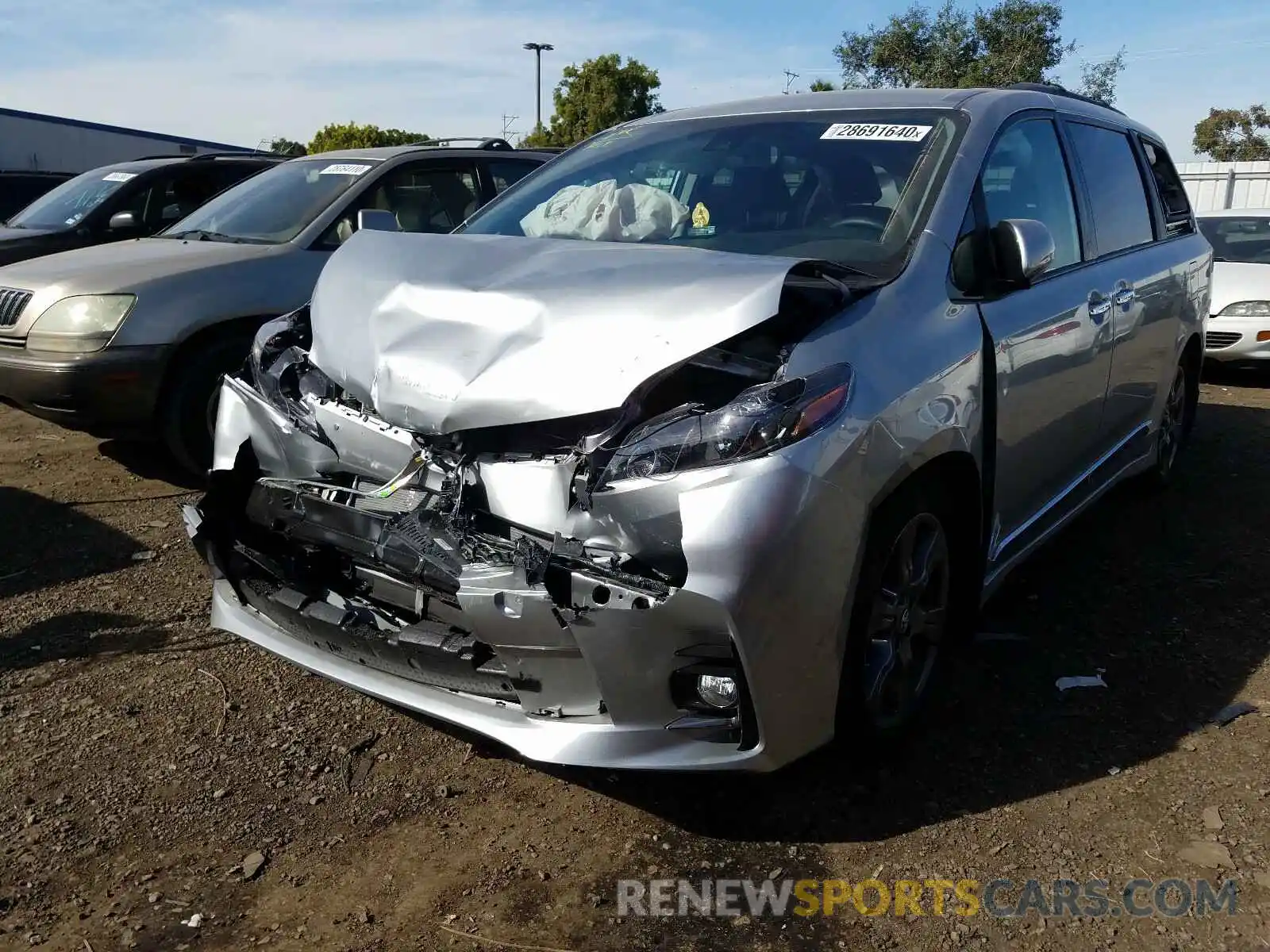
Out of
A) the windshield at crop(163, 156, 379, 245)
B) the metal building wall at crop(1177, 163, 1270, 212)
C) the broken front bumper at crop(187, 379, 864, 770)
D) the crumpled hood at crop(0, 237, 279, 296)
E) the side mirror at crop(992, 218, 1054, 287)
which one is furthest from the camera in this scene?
the metal building wall at crop(1177, 163, 1270, 212)

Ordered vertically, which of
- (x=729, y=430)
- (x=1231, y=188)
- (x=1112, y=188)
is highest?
(x=1231, y=188)

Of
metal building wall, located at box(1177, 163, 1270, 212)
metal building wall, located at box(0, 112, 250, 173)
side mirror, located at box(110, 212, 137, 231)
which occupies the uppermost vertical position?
metal building wall, located at box(0, 112, 250, 173)

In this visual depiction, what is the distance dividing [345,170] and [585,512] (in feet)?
15.2

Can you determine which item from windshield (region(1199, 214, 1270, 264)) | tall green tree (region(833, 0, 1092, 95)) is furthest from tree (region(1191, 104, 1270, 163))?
windshield (region(1199, 214, 1270, 264))

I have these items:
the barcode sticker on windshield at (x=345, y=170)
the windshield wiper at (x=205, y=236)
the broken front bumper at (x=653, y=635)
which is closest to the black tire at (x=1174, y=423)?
the broken front bumper at (x=653, y=635)

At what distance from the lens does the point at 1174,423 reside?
5738 mm

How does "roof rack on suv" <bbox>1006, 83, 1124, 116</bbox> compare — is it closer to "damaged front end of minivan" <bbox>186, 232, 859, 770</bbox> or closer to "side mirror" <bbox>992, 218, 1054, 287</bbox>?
"side mirror" <bbox>992, 218, 1054, 287</bbox>

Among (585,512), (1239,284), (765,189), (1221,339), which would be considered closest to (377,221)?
(765,189)

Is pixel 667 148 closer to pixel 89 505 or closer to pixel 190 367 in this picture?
pixel 190 367

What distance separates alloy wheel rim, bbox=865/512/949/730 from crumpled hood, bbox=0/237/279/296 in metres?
4.01

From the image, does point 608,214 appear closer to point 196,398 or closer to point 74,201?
point 196,398

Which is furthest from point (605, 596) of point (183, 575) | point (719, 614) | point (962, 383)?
point (183, 575)

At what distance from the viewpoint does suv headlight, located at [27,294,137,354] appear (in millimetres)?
5070

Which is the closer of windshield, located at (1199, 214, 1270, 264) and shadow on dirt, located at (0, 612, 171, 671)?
shadow on dirt, located at (0, 612, 171, 671)
